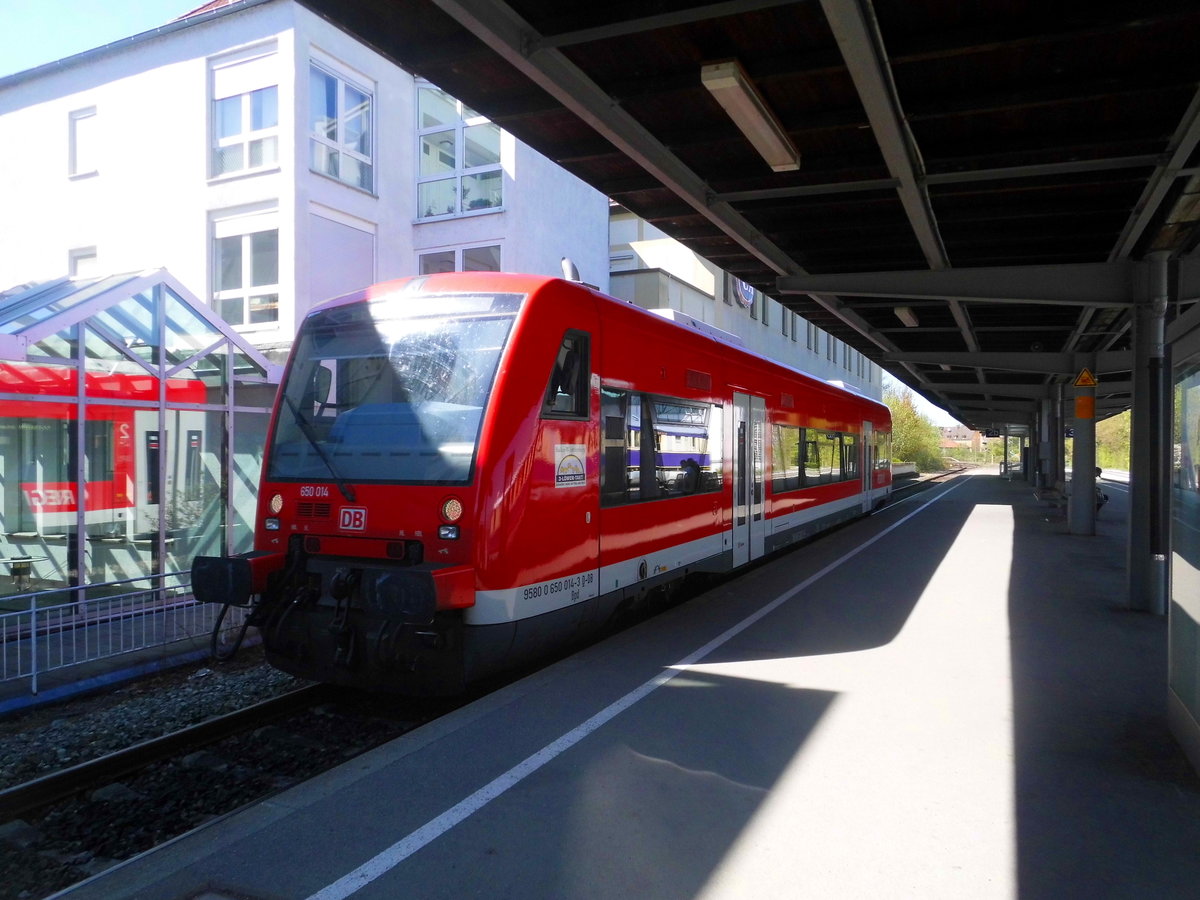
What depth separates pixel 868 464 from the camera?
70.2 ft

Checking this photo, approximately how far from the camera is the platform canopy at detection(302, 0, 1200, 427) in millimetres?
5801

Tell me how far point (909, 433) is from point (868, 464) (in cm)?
4652

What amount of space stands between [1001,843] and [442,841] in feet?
8.18

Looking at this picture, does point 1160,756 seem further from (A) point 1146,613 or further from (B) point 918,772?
(A) point 1146,613

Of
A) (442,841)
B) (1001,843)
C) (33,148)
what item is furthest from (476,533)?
(33,148)

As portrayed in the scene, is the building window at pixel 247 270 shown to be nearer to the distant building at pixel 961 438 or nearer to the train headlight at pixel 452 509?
the train headlight at pixel 452 509

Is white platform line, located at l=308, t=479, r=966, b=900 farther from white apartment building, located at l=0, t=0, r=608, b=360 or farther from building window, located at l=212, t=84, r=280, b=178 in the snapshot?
building window, located at l=212, t=84, r=280, b=178

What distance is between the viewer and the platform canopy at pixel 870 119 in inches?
228

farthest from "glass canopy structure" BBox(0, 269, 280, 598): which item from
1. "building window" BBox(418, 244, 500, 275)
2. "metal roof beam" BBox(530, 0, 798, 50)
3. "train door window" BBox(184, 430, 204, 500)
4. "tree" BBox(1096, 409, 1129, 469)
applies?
"tree" BBox(1096, 409, 1129, 469)

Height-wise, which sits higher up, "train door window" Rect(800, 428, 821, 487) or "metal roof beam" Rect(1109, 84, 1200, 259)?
"metal roof beam" Rect(1109, 84, 1200, 259)

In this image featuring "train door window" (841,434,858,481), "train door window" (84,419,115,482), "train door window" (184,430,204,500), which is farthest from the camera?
"train door window" (841,434,858,481)

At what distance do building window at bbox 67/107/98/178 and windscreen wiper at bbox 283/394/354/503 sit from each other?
42.6 ft

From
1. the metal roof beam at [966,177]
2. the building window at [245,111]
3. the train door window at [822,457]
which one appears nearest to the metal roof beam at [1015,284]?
the metal roof beam at [966,177]

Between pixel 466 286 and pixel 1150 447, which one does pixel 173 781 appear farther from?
pixel 1150 447
